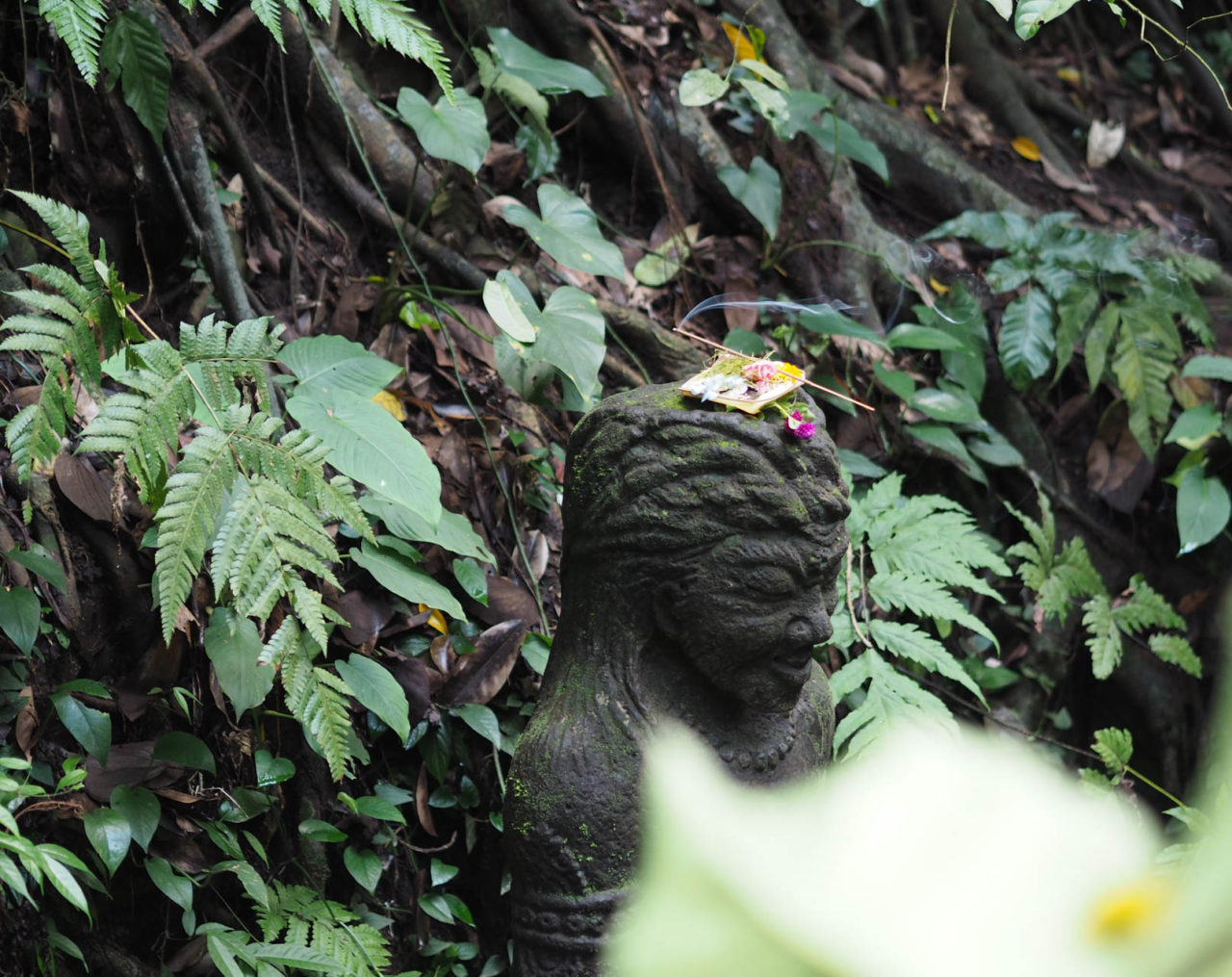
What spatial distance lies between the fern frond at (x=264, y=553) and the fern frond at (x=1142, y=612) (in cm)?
333

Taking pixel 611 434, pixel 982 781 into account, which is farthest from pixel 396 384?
pixel 982 781

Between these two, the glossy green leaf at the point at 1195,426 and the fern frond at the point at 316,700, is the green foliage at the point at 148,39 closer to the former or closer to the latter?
the fern frond at the point at 316,700

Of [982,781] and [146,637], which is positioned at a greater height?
[982,781]

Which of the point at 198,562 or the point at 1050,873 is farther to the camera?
the point at 198,562

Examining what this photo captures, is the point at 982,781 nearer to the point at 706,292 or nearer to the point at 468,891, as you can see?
the point at 468,891

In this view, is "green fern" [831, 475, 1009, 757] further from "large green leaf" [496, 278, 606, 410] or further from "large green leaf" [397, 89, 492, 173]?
"large green leaf" [397, 89, 492, 173]

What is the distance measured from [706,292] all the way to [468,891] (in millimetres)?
2668

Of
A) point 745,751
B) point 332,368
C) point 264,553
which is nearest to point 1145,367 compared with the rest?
point 745,751

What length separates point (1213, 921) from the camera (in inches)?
12.9

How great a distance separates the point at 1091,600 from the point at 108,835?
12.1ft

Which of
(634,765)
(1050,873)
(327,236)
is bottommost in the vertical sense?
(634,765)

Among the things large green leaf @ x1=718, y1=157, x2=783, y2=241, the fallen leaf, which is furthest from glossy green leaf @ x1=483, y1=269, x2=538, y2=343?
the fallen leaf

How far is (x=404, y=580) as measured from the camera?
273cm

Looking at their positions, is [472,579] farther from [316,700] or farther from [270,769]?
[316,700]
